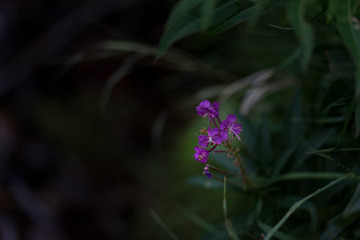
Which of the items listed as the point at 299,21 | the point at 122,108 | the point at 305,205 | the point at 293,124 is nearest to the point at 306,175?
the point at 305,205

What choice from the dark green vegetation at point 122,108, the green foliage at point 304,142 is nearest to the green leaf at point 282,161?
the green foliage at point 304,142

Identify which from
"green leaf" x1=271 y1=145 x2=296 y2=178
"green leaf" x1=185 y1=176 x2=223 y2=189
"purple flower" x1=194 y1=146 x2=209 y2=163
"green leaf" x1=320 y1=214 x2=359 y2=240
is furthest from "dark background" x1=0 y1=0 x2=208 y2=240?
"purple flower" x1=194 y1=146 x2=209 y2=163

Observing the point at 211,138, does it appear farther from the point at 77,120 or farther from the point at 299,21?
the point at 77,120

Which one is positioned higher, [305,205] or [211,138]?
[211,138]

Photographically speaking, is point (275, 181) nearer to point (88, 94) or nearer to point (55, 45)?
point (88, 94)

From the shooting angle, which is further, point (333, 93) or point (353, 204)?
point (353, 204)

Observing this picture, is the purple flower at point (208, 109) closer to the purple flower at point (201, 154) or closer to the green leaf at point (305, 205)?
the purple flower at point (201, 154)

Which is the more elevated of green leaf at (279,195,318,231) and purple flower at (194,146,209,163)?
purple flower at (194,146,209,163)

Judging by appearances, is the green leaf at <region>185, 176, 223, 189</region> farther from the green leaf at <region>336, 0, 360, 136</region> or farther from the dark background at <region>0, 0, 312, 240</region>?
the dark background at <region>0, 0, 312, 240</region>

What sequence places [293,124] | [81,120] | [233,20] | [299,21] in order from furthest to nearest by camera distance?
[81,120] < [293,124] < [233,20] < [299,21]

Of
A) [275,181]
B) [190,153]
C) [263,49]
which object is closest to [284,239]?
[275,181]

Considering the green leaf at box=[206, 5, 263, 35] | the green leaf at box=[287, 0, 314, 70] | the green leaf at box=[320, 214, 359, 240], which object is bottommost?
the green leaf at box=[320, 214, 359, 240]
